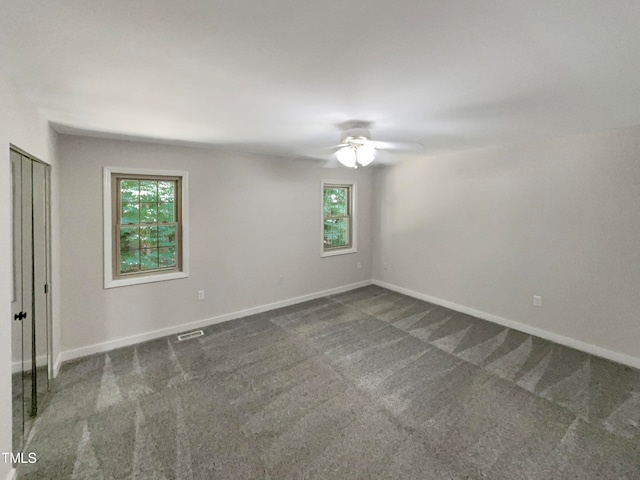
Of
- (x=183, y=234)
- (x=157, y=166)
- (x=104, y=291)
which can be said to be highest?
(x=157, y=166)

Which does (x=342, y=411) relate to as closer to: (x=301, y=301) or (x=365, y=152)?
(x=365, y=152)

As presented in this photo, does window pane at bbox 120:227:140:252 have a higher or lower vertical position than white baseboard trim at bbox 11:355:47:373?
higher

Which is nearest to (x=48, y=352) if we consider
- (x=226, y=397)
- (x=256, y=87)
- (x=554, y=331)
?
(x=226, y=397)

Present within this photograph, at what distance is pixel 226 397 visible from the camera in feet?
7.89

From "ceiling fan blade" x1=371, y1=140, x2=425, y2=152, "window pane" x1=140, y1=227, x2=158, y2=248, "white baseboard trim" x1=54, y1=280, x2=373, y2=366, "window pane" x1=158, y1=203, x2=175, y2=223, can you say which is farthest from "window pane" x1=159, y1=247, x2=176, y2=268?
"ceiling fan blade" x1=371, y1=140, x2=425, y2=152

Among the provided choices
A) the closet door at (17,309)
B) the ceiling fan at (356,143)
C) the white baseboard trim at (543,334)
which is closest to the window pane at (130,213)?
the closet door at (17,309)

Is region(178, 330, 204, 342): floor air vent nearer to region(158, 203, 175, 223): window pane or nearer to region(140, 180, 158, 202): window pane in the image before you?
region(158, 203, 175, 223): window pane

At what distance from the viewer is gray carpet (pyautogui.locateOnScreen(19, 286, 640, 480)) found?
1763mm

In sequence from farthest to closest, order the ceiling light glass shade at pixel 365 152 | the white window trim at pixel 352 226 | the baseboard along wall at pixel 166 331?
the white window trim at pixel 352 226
the baseboard along wall at pixel 166 331
the ceiling light glass shade at pixel 365 152

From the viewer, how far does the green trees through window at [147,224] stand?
338 centimetres

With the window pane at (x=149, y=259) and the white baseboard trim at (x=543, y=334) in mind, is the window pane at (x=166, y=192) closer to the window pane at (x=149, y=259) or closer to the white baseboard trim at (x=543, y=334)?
the window pane at (x=149, y=259)

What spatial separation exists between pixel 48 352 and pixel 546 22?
411cm

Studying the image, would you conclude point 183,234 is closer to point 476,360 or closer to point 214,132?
point 214,132

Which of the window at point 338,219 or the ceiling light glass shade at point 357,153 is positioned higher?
the ceiling light glass shade at point 357,153
